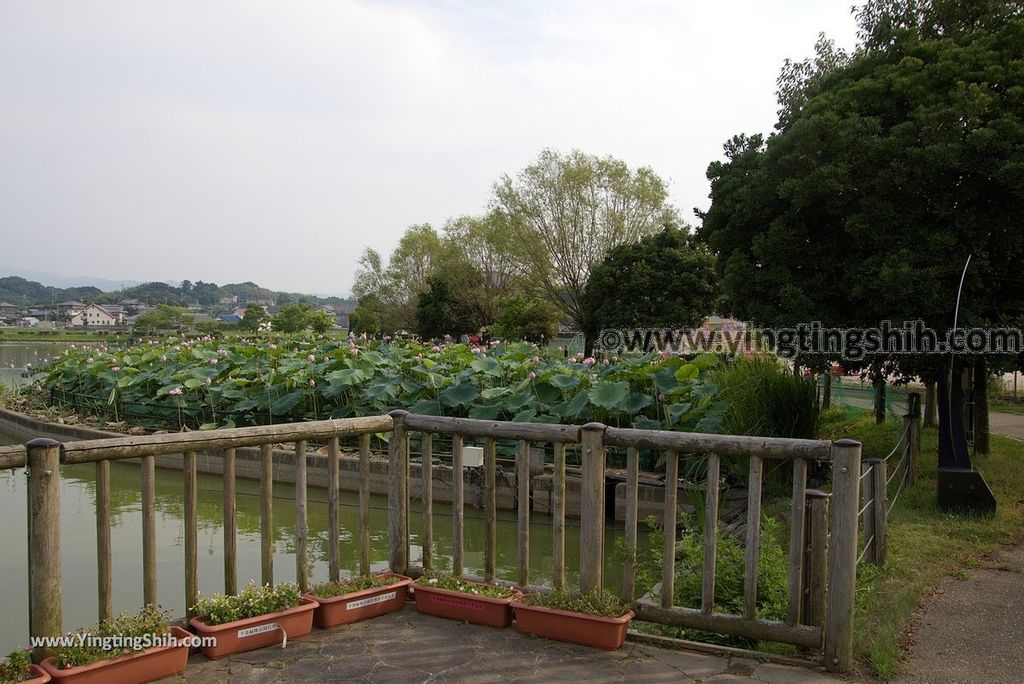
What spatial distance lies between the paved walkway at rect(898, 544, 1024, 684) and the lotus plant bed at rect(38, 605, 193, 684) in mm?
3133

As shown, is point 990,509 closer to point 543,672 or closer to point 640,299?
point 543,672

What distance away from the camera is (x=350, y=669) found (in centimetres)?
354

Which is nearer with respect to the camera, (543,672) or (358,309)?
(543,672)

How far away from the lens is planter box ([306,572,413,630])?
401cm

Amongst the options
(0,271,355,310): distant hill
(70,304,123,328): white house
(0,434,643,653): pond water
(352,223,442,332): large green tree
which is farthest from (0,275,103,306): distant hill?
(0,434,643,653): pond water

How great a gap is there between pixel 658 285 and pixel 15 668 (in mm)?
25942

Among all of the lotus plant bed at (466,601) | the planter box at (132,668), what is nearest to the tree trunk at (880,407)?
the lotus plant bed at (466,601)

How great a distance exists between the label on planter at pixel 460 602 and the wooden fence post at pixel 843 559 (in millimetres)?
1627

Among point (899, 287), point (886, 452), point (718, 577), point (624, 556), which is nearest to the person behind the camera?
point (624, 556)

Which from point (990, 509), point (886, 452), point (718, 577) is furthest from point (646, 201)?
point (718, 577)

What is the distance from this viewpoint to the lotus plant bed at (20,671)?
9.95 feet

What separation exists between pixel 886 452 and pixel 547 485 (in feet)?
→ 13.3

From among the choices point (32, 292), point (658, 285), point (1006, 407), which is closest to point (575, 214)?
point (658, 285)

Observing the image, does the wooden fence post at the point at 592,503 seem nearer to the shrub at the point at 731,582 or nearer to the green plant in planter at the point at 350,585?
the shrub at the point at 731,582
